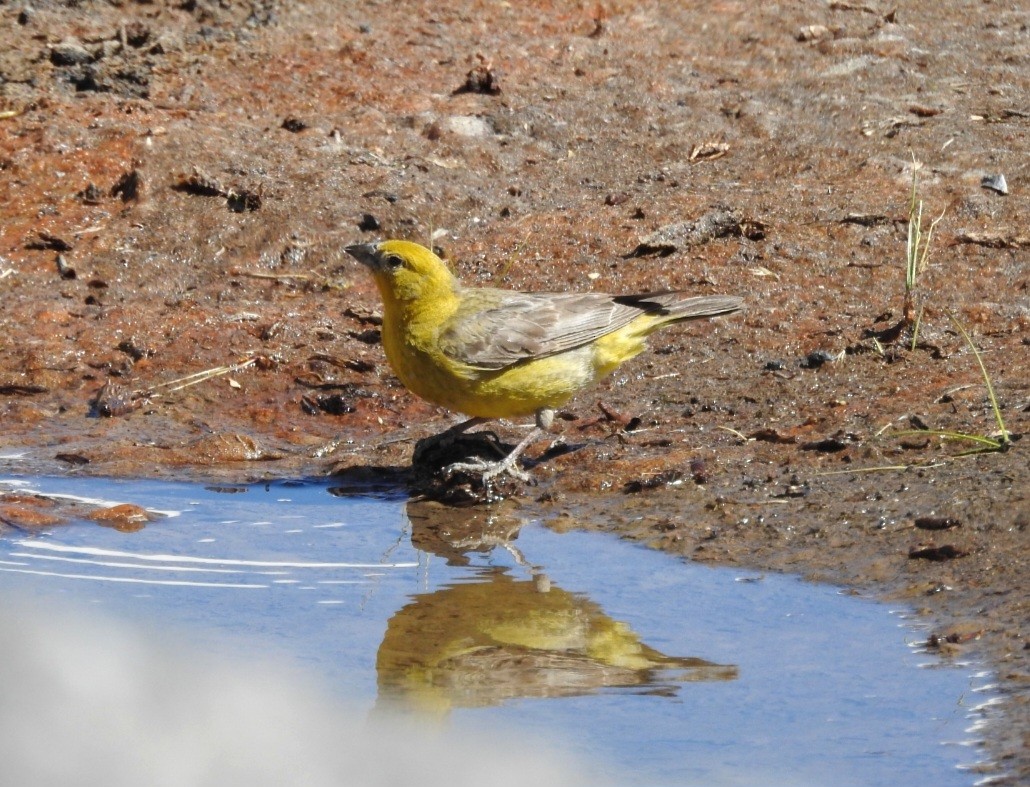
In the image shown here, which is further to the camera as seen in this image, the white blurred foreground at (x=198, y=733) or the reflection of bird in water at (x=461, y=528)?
the reflection of bird in water at (x=461, y=528)

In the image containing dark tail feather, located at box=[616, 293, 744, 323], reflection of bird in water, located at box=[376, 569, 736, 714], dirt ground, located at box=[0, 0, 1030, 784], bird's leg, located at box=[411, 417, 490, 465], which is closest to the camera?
reflection of bird in water, located at box=[376, 569, 736, 714]

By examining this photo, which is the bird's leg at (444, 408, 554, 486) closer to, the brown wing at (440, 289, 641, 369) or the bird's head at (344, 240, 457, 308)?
the brown wing at (440, 289, 641, 369)

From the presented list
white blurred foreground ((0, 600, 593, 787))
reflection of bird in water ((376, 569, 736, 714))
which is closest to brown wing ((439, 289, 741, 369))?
reflection of bird in water ((376, 569, 736, 714))

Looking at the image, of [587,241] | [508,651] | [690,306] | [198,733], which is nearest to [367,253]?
[690,306]

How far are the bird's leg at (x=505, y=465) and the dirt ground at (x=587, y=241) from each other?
5.2 inches

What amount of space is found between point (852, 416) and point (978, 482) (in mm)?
1204

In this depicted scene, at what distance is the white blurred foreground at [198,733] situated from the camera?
4336 millimetres

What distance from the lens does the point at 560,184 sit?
34.6 feet

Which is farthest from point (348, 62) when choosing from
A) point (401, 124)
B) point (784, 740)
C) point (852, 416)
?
point (784, 740)

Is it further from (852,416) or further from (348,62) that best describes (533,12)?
(852,416)

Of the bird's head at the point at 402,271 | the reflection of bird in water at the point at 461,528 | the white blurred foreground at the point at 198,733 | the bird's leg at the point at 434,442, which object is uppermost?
the bird's head at the point at 402,271

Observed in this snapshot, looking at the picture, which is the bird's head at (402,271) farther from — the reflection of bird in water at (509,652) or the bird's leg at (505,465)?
the reflection of bird in water at (509,652)

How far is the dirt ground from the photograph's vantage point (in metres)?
6.78

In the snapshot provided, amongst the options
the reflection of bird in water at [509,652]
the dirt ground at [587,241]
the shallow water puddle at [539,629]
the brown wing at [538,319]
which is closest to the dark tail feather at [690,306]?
the brown wing at [538,319]
